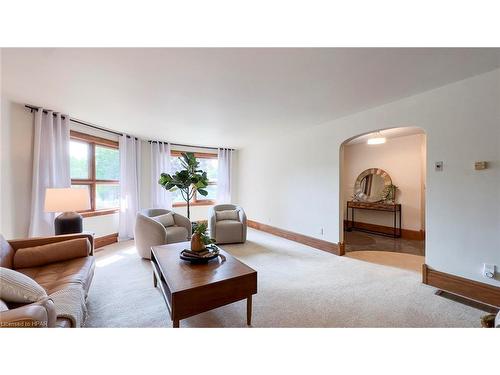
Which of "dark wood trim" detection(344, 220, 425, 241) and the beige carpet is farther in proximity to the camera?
"dark wood trim" detection(344, 220, 425, 241)

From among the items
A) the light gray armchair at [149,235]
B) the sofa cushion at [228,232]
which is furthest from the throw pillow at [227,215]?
the light gray armchair at [149,235]

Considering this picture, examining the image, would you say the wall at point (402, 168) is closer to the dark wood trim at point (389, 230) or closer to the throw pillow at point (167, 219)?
the dark wood trim at point (389, 230)

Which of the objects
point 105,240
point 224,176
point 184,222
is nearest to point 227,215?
point 184,222

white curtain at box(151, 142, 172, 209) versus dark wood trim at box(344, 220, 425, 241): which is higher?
white curtain at box(151, 142, 172, 209)

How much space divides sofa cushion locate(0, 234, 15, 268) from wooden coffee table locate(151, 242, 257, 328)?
1233 millimetres

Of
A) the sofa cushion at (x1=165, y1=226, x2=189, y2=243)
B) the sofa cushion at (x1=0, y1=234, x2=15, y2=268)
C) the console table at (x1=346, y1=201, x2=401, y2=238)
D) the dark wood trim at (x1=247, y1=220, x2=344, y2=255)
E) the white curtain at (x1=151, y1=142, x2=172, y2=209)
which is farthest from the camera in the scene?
the white curtain at (x1=151, y1=142, x2=172, y2=209)

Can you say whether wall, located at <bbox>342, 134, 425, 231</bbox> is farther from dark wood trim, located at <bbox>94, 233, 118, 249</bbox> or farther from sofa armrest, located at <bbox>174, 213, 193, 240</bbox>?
dark wood trim, located at <bbox>94, 233, 118, 249</bbox>

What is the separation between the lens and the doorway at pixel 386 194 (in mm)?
4035

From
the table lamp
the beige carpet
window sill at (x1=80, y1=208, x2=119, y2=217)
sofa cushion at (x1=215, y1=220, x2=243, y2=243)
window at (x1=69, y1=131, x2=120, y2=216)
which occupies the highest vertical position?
window at (x1=69, y1=131, x2=120, y2=216)

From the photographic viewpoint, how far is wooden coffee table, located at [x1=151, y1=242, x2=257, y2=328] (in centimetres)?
138

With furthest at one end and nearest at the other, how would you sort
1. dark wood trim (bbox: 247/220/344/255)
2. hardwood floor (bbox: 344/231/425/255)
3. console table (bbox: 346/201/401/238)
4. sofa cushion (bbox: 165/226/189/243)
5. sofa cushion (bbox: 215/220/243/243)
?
1. console table (bbox: 346/201/401/238)
2. sofa cushion (bbox: 215/220/243/243)
3. hardwood floor (bbox: 344/231/425/255)
4. dark wood trim (bbox: 247/220/344/255)
5. sofa cushion (bbox: 165/226/189/243)

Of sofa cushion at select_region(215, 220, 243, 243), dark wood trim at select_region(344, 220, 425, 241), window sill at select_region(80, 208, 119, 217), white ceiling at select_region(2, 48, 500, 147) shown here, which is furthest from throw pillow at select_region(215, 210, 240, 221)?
dark wood trim at select_region(344, 220, 425, 241)
